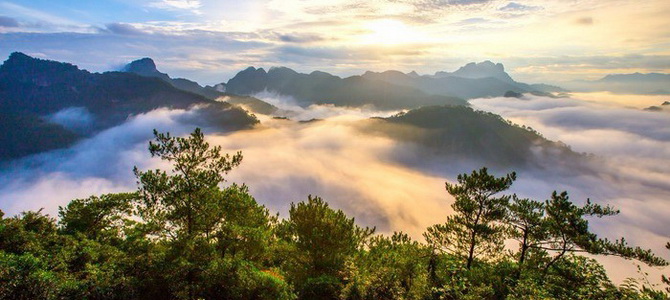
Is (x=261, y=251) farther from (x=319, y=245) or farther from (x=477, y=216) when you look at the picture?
(x=477, y=216)

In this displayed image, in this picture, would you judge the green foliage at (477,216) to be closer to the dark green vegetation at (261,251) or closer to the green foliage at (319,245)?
the dark green vegetation at (261,251)

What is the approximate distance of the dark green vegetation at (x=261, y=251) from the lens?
22297 mm

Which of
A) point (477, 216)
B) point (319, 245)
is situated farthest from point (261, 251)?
point (477, 216)

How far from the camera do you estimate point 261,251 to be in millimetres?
29062

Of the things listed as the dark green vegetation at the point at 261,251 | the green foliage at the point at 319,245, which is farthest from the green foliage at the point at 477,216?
the green foliage at the point at 319,245

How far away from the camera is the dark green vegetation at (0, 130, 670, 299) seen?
22.3 meters

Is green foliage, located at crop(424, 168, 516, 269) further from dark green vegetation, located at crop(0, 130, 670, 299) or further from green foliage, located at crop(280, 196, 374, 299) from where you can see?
green foliage, located at crop(280, 196, 374, 299)

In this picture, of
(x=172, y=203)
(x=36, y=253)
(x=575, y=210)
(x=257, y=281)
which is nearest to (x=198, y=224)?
(x=172, y=203)

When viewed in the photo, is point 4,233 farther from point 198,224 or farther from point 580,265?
point 580,265

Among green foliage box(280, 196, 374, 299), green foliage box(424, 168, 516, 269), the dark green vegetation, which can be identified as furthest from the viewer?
green foliage box(280, 196, 374, 299)

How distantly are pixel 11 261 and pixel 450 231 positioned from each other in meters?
33.7

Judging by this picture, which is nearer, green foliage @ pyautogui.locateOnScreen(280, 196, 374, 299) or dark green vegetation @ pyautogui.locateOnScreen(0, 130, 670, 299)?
dark green vegetation @ pyautogui.locateOnScreen(0, 130, 670, 299)

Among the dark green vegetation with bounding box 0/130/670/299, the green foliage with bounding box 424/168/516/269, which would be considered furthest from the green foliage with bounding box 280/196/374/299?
the green foliage with bounding box 424/168/516/269

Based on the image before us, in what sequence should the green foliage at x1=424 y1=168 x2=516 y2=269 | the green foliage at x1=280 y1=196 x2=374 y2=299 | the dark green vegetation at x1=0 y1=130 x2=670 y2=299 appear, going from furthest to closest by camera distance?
the green foliage at x1=280 y1=196 x2=374 y2=299, the green foliage at x1=424 y1=168 x2=516 y2=269, the dark green vegetation at x1=0 y1=130 x2=670 y2=299
